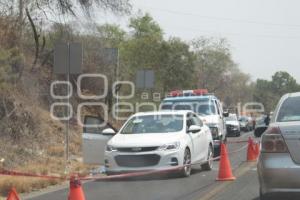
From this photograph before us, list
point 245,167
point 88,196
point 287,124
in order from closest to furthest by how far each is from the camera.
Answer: point 287,124 → point 88,196 → point 245,167

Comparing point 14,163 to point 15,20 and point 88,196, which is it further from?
point 15,20

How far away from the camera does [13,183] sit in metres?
12.9

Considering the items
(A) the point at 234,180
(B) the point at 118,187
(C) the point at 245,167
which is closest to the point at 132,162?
(B) the point at 118,187

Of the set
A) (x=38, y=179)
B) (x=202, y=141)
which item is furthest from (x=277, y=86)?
(x=38, y=179)

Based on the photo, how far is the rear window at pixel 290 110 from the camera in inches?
346

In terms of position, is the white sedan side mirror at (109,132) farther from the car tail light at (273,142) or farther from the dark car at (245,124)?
the dark car at (245,124)

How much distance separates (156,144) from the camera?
14.0 meters

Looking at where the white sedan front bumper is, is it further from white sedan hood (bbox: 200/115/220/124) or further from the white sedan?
white sedan hood (bbox: 200/115/220/124)

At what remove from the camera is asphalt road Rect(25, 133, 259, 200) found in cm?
1123

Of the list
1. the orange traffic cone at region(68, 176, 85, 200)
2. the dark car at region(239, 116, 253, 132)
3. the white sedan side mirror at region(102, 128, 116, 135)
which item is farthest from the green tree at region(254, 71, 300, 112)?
the orange traffic cone at region(68, 176, 85, 200)

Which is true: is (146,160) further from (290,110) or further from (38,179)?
(290,110)

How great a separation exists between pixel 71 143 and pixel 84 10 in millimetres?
5642

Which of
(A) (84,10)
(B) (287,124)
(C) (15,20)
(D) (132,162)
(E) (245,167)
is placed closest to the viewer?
(B) (287,124)

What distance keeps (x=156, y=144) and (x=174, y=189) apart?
1918 millimetres
